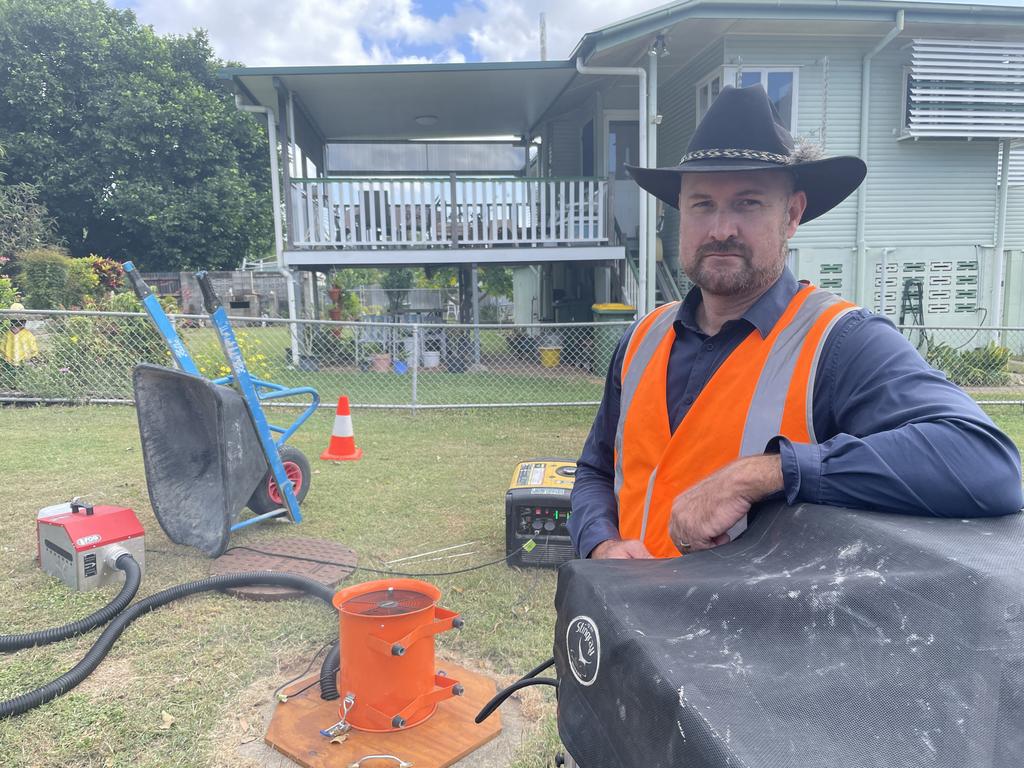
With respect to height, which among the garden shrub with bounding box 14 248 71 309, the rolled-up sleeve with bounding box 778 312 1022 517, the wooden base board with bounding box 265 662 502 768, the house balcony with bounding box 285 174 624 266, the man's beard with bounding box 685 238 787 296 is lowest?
the wooden base board with bounding box 265 662 502 768

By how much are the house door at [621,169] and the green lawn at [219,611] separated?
6.76 metres

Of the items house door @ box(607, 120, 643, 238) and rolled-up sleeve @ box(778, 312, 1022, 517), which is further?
house door @ box(607, 120, 643, 238)

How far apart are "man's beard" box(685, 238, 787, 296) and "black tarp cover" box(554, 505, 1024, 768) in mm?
708

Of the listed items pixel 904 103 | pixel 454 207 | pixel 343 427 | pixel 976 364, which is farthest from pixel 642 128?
pixel 343 427

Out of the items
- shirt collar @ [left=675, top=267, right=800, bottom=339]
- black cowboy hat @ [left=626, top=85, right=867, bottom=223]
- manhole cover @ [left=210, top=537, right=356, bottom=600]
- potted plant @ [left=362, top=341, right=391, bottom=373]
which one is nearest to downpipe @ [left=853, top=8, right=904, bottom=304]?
potted plant @ [left=362, top=341, right=391, bottom=373]

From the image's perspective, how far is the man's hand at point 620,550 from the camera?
1.60m

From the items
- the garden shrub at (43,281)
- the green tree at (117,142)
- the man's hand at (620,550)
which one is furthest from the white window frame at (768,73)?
the green tree at (117,142)

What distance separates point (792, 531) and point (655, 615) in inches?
11.3

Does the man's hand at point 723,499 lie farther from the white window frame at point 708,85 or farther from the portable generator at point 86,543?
the white window frame at point 708,85

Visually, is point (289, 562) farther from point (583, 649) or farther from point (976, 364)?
point (976, 364)

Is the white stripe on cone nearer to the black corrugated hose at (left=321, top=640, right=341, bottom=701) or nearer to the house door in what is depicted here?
the black corrugated hose at (left=321, top=640, right=341, bottom=701)

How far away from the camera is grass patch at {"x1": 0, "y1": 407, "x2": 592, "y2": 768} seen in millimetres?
2500

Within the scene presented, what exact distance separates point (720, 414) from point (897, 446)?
16.3 inches

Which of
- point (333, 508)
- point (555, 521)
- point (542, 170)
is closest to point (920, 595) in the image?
point (555, 521)
